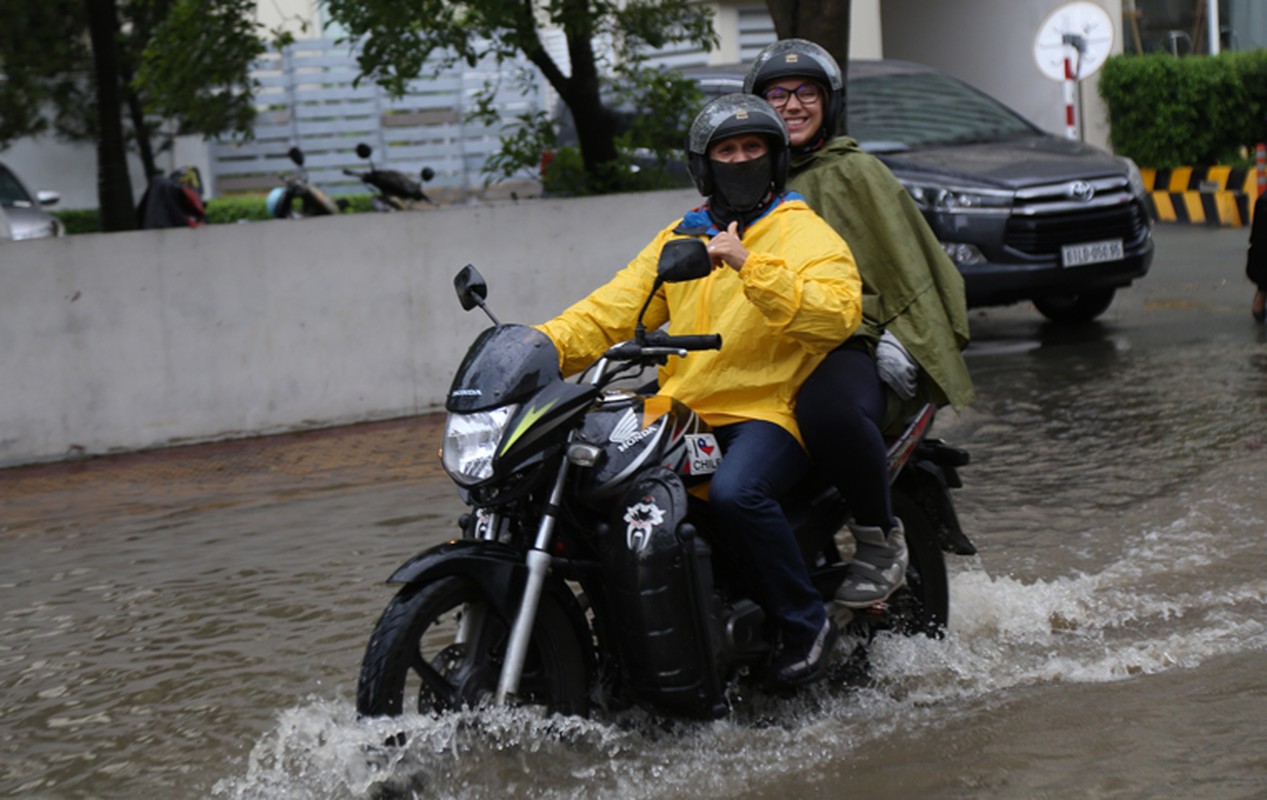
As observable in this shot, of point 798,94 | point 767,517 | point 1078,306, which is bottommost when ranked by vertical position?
point 1078,306

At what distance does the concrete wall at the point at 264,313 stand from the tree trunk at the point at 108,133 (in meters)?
2.14

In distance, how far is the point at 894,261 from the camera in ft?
16.3

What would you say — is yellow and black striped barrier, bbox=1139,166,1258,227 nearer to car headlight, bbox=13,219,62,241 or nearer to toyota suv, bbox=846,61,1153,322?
toyota suv, bbox=846,61,1153,322

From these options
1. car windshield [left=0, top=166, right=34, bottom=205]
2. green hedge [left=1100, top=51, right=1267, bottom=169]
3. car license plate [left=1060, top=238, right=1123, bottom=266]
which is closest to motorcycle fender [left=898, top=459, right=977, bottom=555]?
car license plate [left=1060, top=238, right=1123, bottom=266]

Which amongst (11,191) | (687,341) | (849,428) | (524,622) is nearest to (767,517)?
(849,428)

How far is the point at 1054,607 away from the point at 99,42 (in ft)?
27.2

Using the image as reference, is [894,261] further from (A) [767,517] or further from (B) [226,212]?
(B) [226,212]

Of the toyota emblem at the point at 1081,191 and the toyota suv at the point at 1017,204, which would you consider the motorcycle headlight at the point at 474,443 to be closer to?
the toyota suv at the point at 1017,204

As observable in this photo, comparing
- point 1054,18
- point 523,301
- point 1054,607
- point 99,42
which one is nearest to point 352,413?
point 523,301

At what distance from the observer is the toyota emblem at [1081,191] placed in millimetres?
11406

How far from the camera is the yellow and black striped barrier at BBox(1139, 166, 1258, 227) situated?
62.7ft

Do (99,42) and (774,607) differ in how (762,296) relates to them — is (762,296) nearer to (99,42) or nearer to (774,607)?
(774,607)

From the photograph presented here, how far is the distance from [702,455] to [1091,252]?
7.62m

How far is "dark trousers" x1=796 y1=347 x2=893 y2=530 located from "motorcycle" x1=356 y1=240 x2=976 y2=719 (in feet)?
0.91
